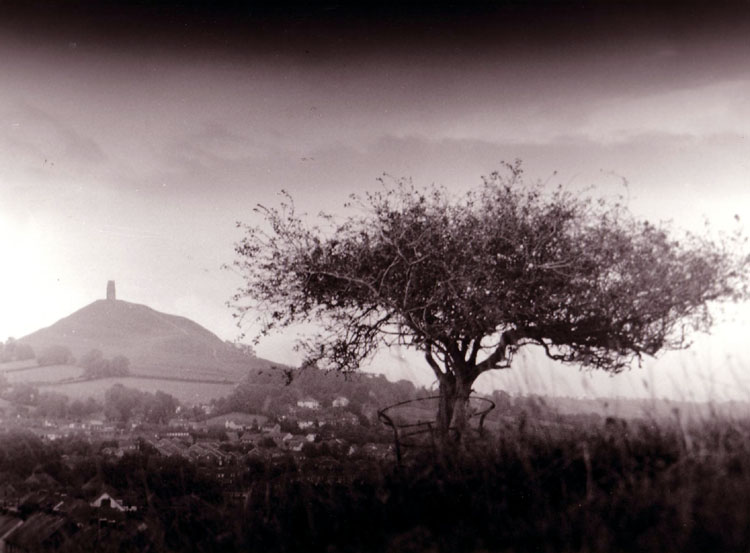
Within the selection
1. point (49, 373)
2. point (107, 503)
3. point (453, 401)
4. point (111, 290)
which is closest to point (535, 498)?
point (107, 503)

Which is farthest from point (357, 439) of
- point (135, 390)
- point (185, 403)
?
point (135, 390)

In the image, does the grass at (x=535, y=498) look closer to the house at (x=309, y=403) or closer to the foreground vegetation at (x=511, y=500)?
the foreground vegetation at (x=511, y=500)

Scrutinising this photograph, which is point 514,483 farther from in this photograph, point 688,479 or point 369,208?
point 369,208

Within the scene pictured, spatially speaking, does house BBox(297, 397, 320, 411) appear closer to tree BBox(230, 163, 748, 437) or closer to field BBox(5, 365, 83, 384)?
tree BBox(230, 163, 748, 437)

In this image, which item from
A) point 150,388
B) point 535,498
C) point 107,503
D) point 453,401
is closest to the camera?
point 535,498

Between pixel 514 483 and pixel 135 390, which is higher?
pixel 135 390

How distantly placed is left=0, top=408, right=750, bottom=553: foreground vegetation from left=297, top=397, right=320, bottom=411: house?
5031mm

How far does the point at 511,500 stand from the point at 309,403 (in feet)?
25.7

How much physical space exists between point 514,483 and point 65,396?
13996 mm

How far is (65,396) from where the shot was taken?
642 inches

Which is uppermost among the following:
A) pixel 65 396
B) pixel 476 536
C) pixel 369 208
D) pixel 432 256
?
pixel 369 208

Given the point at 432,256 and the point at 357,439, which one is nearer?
the point at 357,439

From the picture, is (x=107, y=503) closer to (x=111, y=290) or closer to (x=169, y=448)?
(x=169, y=448)

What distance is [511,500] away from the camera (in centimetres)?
574
